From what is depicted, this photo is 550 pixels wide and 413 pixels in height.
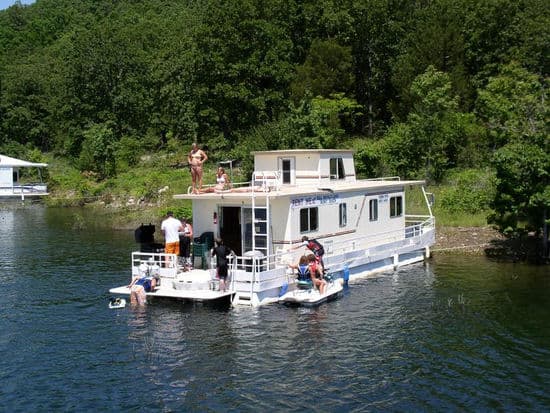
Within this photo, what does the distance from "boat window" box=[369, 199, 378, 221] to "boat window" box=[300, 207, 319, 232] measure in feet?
15.4

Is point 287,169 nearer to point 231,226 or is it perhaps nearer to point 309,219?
point 309,219

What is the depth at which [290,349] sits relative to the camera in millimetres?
19688

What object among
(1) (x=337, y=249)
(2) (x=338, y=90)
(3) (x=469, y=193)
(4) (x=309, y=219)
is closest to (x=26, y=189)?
(2) (x=338, y=90)

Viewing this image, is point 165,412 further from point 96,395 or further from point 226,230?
point 226,230

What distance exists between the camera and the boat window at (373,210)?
103 ft

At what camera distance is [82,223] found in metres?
47.2

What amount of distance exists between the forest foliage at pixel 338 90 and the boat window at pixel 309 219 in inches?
379

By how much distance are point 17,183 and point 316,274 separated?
57307 millimetres

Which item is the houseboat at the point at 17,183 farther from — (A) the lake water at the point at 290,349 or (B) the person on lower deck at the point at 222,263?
(B) the person on lower deck at the point at 222,263

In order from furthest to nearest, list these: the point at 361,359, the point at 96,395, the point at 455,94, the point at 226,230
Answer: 1. the point at 455,94
2. the point at 226,230
3. the point at 361,359
4. the point at 96,395

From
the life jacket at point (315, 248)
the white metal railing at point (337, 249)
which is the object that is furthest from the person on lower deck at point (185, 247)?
the life jacket at point (315, 248)

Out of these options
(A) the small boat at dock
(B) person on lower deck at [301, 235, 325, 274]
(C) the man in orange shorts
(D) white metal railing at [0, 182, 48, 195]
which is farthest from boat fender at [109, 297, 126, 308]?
(D) white metal railing at [0, 182, 48, 195]

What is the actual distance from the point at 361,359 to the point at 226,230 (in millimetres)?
9609

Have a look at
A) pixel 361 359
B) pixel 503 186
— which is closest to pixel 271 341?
pixel 361 359
